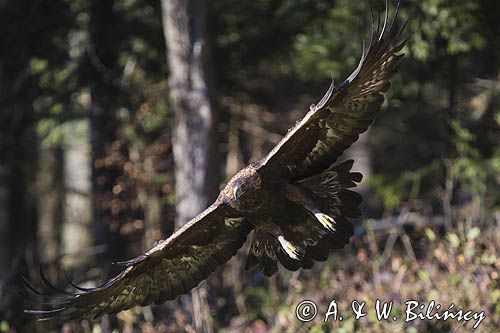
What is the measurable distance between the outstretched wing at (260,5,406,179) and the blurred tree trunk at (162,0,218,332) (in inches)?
120

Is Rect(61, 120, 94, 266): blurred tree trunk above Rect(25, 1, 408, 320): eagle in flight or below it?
below

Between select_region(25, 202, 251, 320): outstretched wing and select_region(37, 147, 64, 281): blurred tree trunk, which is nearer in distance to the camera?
select_region(25, 202, 251, 320): outstretched wing

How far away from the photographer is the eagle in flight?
6.61m

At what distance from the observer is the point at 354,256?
1062 cm

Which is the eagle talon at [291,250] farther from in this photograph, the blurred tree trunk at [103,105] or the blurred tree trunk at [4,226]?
the blurred tree trunk at [4,226]

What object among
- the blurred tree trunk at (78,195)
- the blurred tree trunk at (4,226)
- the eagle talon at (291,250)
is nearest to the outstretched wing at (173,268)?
the eagle talon at (291,250)

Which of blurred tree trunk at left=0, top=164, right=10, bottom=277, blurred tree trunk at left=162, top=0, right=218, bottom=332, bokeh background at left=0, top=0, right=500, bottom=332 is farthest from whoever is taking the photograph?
blurred tree trunk at left=0, top=164, right=10, bottom=277

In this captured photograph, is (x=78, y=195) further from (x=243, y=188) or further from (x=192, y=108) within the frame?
(x=243, y=188)

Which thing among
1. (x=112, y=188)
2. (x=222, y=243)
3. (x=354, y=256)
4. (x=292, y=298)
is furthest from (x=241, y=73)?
(x=222, y=243)

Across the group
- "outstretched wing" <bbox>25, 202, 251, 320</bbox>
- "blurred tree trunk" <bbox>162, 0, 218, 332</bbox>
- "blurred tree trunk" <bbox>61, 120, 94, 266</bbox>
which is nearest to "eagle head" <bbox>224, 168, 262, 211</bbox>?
"outstretched wing" <bbox>25, 202, 251, 320</bbox>

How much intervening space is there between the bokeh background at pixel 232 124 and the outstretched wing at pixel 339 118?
196cm

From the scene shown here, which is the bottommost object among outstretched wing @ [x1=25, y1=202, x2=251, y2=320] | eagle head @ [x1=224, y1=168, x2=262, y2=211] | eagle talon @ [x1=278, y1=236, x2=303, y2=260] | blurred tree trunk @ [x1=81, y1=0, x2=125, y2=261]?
blurred tree trunk @ [x1=81, y1=0, x2=125, y2=261]

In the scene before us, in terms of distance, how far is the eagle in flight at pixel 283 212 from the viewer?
6.61 meters

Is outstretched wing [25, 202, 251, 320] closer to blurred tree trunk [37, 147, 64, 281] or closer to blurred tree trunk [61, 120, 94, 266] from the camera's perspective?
blurred tree trunk [61, 120, 94, 266]
